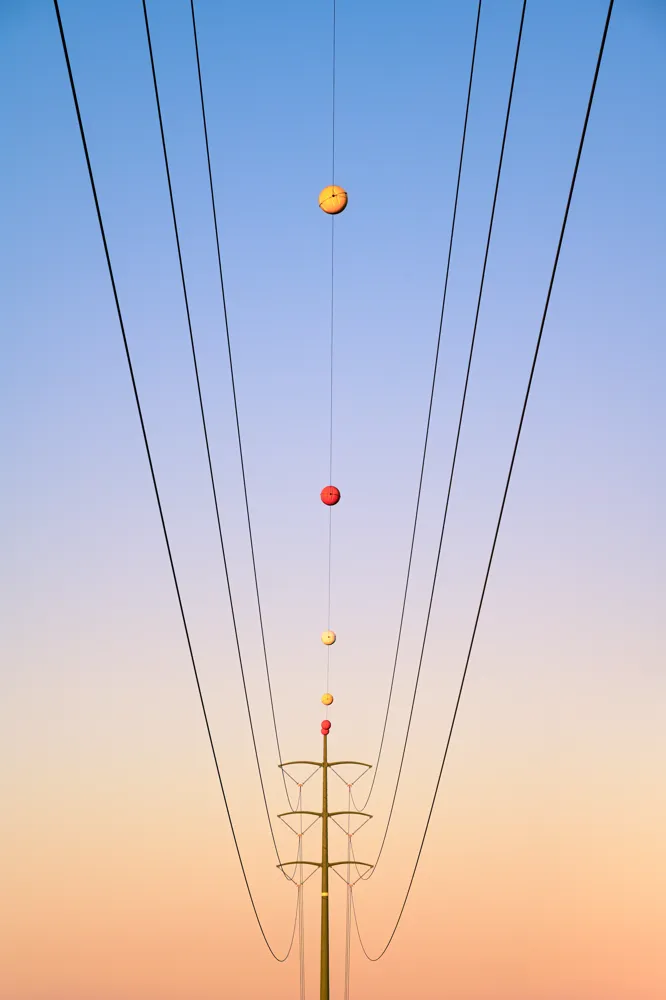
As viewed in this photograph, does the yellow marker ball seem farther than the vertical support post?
No

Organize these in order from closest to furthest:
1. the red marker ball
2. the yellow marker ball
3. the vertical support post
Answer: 1. the yellow marker ball
2. the red marker ball
3. the vertical support post

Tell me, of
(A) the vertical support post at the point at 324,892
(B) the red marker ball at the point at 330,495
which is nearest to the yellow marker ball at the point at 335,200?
(B) the red marker ball at the point at 330,495

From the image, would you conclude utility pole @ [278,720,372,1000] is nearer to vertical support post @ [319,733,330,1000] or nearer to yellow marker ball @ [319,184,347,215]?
vertical support post @ [319,733,330,1000]

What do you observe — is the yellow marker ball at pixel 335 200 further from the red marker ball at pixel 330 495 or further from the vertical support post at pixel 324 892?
the vertical support post at pixel 324 892

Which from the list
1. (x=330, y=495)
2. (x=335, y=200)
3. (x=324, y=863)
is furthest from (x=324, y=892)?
(x=335, y=200)

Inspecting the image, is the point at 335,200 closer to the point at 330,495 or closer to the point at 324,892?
the point at 330,495

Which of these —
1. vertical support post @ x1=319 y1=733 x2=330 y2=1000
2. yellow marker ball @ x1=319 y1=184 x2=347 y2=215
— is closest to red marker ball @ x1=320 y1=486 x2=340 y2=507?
yellow marker ball @ x1=319 y1=184 x2=347 y2=215

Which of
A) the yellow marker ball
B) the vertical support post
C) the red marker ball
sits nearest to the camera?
the yellow marker ball

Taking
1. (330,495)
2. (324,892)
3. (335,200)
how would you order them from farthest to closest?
1. (324,892)
2. (330,495)
3. (335,200)

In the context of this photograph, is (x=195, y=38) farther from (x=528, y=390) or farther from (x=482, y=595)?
(x=482, y=595)

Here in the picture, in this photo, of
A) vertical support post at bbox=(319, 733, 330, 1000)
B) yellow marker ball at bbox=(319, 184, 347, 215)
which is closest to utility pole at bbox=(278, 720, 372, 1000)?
vertical support post at bbox=(319, 733, 330, 1000)
